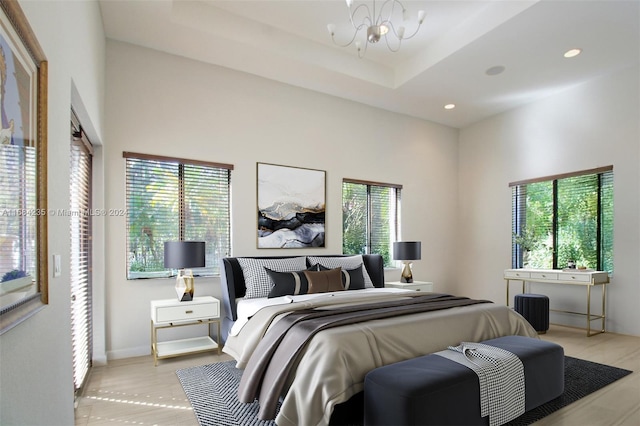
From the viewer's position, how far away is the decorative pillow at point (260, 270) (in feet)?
13.0

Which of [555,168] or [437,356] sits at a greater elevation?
[555,168]

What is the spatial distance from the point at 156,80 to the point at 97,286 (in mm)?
2252

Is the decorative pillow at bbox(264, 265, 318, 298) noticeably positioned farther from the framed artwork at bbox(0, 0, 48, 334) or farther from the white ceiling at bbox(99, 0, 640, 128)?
the framed artwork at bbox(0, 0, 48, 334)

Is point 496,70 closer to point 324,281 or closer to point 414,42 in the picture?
point 414,42

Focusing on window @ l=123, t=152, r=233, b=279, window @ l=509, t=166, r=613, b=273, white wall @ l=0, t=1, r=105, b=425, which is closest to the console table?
window @ l=509, t=166, r=613, b=273

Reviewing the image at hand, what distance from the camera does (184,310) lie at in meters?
3.72

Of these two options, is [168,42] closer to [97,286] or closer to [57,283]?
[97,286]

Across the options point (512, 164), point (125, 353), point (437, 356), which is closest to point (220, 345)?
point (125, 353)

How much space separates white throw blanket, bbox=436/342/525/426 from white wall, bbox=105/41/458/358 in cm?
287

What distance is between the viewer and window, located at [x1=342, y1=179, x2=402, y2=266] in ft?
18.2

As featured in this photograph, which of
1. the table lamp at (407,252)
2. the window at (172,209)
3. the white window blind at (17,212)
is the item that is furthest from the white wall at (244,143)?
the white window blind at (17,212)

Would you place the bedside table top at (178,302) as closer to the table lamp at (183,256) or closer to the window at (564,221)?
the table lamp at (183,256)

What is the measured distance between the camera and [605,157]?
16.1 feet

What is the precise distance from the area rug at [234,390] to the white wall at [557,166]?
1773 mm
